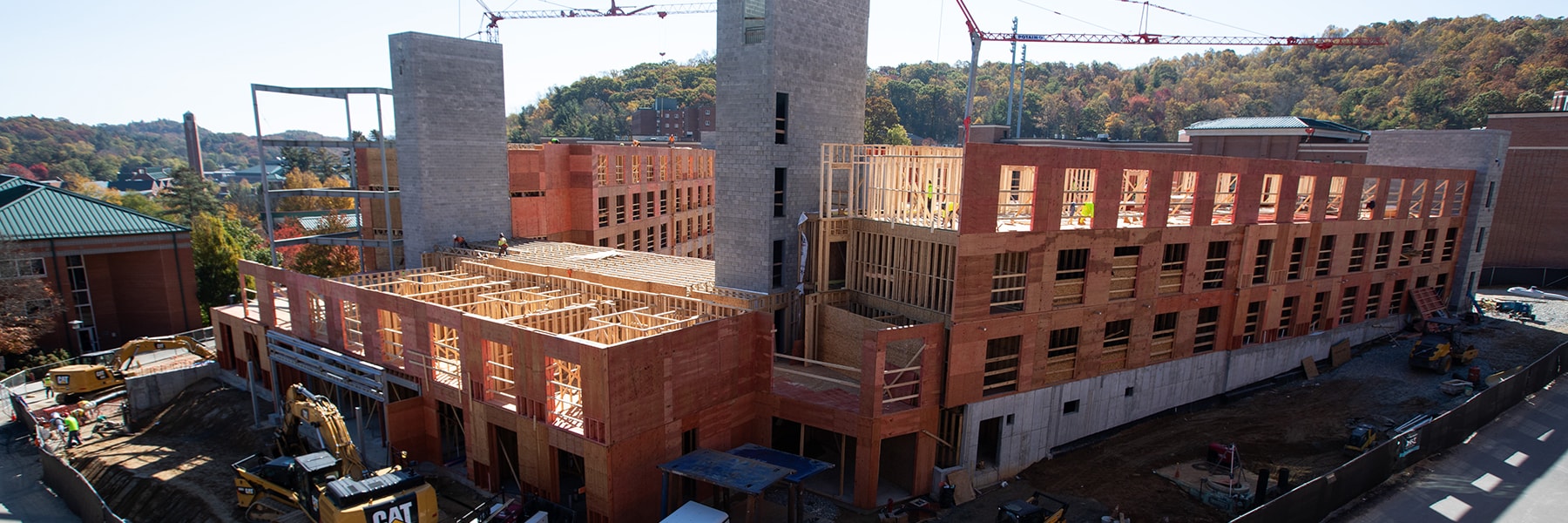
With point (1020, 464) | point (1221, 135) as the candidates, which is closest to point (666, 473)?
point (1020, 464)

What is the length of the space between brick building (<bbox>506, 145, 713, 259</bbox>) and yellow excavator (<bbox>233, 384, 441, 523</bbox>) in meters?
15.6

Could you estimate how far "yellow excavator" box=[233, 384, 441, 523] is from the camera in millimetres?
16641

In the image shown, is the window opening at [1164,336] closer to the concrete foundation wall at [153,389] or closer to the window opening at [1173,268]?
the window opening at [1173,268]

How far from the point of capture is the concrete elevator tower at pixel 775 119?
22344mm

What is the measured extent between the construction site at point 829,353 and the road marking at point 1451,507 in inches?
56.7

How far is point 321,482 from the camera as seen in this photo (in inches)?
730

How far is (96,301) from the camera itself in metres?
39.1

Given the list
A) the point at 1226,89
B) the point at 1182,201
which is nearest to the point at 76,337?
the point at 1182,201

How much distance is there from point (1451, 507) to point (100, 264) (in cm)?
5901

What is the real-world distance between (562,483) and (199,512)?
11.0m

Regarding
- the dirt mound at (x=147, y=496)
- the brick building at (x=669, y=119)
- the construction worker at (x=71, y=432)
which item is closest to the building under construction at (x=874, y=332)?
the dirt mound at (x=147, y=496)

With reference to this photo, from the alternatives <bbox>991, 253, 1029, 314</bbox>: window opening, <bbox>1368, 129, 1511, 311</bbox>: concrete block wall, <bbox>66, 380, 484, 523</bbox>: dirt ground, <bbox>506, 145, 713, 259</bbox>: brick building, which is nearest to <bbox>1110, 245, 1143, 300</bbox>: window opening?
<bbox>991, 253, 1029, 314</bbox>: window opening

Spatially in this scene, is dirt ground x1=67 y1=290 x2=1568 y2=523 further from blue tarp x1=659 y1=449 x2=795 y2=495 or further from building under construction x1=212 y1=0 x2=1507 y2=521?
blue tarp x1=659 y1=449 x2=795 y2=495

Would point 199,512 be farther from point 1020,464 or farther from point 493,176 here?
point 1020,464
